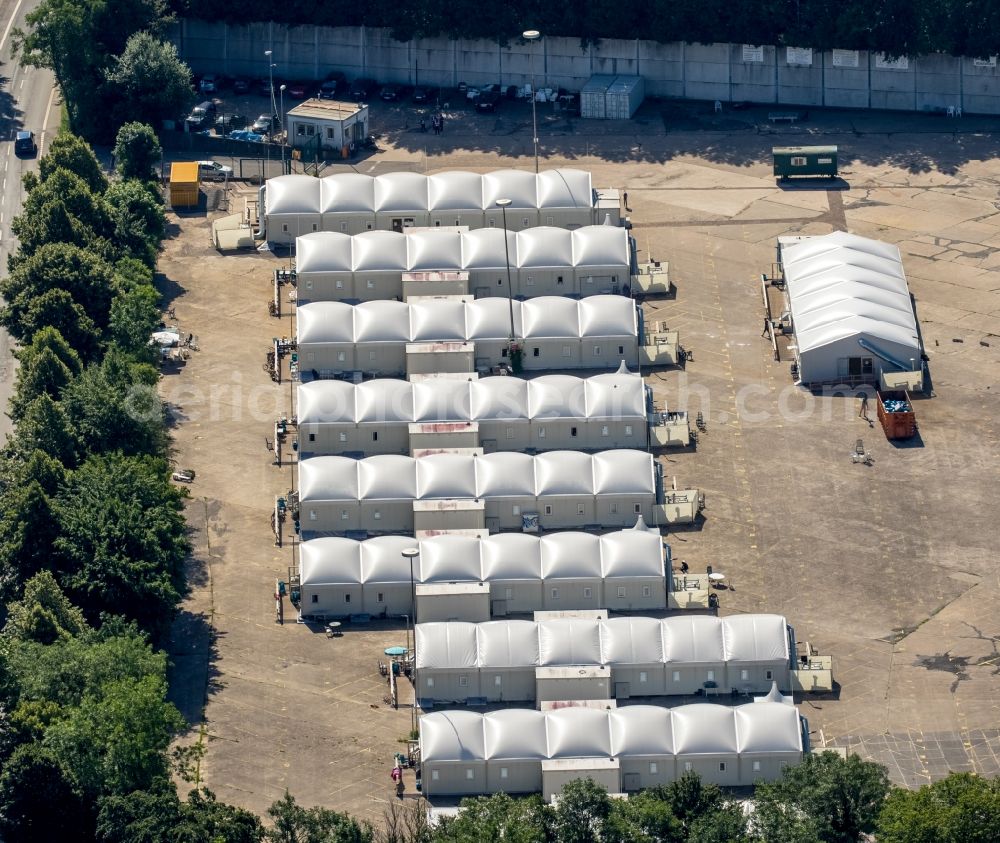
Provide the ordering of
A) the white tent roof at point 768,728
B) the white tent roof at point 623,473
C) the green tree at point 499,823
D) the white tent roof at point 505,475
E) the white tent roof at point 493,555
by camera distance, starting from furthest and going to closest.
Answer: the white tent roof at point 623,473, the white tent roof at point 505,475, the white tent roof at point 493,555, the white tent roof at point 768,728, the green tree at point 499,823

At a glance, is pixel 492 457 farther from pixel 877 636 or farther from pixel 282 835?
pixel 282 835

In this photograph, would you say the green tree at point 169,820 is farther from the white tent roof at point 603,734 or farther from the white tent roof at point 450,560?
the white tent roof at point 450,560

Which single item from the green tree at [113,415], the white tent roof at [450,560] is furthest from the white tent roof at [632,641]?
the green tree at [113,415]

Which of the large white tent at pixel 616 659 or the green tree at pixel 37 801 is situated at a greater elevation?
the large white tent at pixel 616 659

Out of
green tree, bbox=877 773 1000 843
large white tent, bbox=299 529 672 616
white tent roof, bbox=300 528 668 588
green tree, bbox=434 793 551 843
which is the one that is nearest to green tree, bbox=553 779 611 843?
green tree, bbox=434 793 551 843

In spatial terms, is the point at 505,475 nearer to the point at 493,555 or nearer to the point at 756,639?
the point at 493,555

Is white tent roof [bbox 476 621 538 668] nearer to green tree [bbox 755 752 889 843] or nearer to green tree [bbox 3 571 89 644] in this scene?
green tree [bbox 755 752 889 843]

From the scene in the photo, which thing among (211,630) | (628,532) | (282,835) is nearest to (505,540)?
(628,532)
